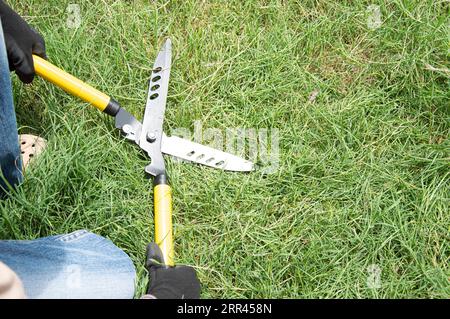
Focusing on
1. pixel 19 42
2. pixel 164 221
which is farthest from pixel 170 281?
pixel 19 42

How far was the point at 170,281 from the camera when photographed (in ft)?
5.96

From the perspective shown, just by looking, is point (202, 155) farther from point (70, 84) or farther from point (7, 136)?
point (7, 136)

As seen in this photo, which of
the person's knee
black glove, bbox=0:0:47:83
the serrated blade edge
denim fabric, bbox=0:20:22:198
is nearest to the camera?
denim fabric, bbox=0:20:22:198

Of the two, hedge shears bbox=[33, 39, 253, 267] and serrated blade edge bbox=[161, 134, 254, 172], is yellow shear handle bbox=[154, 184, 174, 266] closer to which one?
hedge shears bbox=[33, 39, 253, 267]

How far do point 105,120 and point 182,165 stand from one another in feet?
1.13

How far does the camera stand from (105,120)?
214cm

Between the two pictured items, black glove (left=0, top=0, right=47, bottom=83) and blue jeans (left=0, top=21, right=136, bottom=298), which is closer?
blue jeans (left=0, top=21, right=136, bottom=298)

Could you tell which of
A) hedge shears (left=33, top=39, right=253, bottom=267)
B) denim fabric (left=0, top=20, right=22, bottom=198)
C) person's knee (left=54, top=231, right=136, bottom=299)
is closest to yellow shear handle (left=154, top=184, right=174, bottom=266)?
hedge shears (left=33, top=39, right=253, bottom=267)

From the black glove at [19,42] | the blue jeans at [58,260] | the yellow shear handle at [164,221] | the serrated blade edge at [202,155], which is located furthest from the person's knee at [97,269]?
the black glove at [19,42]

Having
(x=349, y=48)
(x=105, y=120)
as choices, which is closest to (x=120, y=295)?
(x=105, y=120)

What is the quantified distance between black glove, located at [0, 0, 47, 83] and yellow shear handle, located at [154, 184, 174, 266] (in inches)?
23.8

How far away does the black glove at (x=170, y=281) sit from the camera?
1.79 m

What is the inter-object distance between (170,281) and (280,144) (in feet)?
2.25

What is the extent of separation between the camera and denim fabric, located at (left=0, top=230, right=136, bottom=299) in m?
1.68
